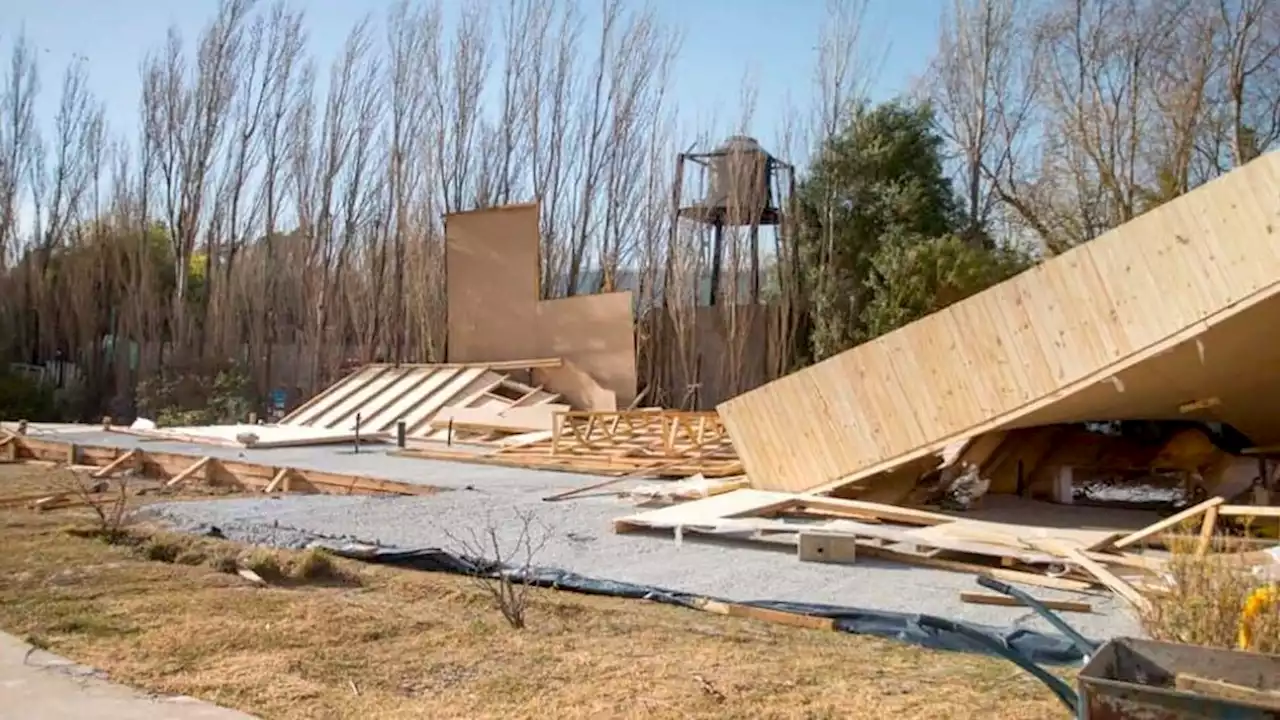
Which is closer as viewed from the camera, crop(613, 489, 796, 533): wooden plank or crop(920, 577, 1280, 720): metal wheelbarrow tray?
crop(920, 577, 1280, 720): metal wheelbarrow tray

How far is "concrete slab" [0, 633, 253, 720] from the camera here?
11.6 feet

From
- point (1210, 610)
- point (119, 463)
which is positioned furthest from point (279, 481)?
point (1210, 610)

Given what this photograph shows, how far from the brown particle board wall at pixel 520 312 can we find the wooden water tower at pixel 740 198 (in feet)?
7.05

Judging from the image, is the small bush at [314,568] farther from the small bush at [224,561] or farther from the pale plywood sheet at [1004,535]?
the pale plywood sheet at [1004,535]

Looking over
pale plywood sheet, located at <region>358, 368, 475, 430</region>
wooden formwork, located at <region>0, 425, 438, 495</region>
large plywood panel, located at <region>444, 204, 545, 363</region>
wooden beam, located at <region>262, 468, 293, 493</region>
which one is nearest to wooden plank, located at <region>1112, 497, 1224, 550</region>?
wooden formwork, located at <region>0, 425, 438, 495</region>

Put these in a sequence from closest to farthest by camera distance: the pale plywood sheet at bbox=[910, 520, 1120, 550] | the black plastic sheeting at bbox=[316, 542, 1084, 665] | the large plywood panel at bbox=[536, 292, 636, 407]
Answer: the black plastic sheeting at bbox=[316, 542, 1084, 665]
the pale plywood sheet at bbox=[910, 520, 1120, 550]
the large plywood panel at bbox=[536, 292, 636, 407]

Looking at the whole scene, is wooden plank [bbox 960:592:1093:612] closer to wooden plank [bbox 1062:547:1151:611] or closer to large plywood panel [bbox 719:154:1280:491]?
wooden plank [bbox 1062:547:1151:611]

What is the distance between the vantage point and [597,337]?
18.4 metres

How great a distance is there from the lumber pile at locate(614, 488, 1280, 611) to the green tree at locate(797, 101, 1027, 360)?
9.86m

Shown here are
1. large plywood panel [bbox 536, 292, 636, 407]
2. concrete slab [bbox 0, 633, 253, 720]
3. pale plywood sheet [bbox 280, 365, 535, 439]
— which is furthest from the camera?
large plywood panel [bbox 536, 292, 636, 407]

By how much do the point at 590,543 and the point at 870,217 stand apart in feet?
42.6

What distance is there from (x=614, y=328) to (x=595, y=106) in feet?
20.9

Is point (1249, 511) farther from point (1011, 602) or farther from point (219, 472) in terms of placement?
point (219, 472)

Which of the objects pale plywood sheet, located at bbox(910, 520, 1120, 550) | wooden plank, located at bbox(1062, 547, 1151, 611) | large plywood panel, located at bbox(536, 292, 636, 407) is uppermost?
large plywood panel, located at bbox(536, 292, 636, 407)
